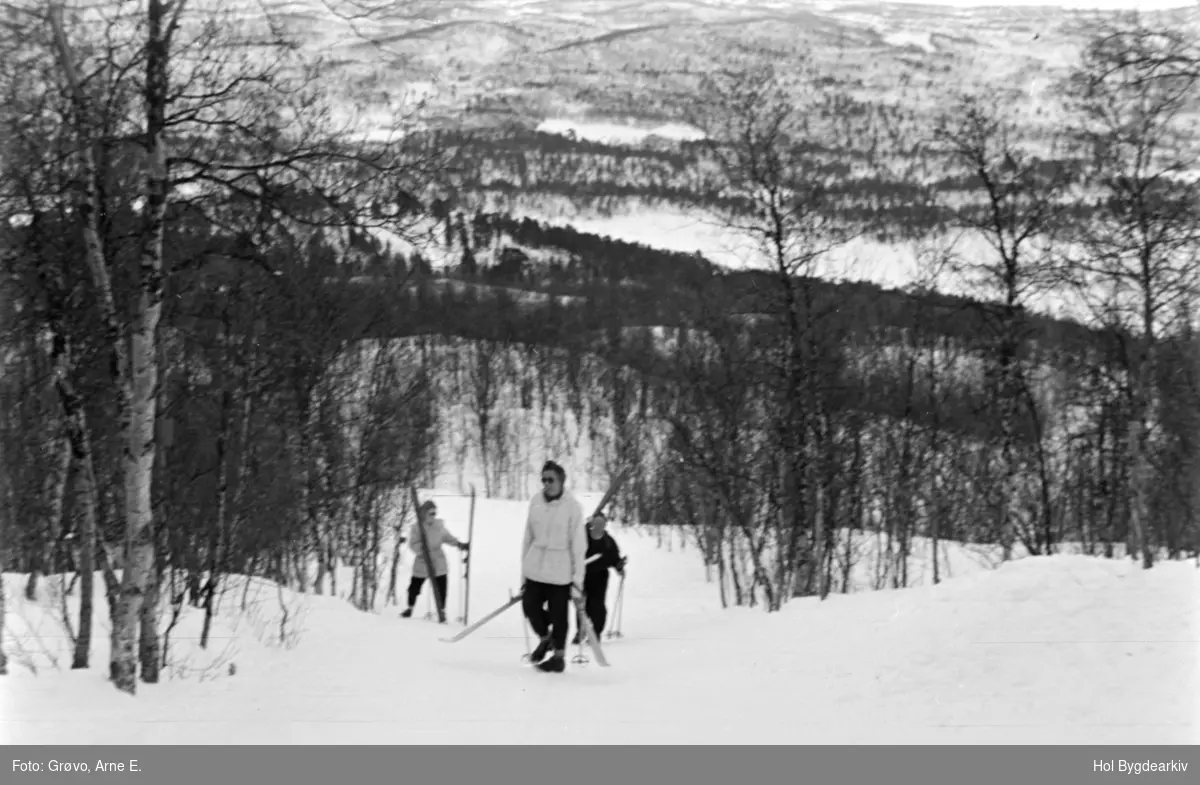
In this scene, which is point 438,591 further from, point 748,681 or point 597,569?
point 748,681

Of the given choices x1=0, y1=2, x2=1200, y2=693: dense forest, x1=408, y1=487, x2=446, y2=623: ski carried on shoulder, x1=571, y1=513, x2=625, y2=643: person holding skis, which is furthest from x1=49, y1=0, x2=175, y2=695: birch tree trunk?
x1=408, y1=487, x2=446, y2=623: ski carried on shoulder

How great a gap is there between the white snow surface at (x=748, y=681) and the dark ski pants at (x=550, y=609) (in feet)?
1.38

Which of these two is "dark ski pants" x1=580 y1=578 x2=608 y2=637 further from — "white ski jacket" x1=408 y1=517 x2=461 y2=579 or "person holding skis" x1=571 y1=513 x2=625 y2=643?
"white ski jacket" x1=408 y1=517 x2=461 y2=579

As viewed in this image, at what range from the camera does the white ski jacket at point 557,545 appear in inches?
378

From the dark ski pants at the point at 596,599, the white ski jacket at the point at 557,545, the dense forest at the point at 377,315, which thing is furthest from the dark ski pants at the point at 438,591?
the white ski jacket at the point at 557,545

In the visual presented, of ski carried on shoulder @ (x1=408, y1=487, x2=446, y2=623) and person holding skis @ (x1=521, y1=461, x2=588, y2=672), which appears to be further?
ski carried on shoulder @ (x1=408, y1=487, x2=446, y2=623)

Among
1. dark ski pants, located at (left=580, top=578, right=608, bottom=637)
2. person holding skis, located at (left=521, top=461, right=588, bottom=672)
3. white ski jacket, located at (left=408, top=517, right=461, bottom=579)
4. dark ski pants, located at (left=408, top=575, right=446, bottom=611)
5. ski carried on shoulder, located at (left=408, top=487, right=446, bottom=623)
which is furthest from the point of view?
dark ski pants, located at (left=408, top=575, right=446, bottom=611)

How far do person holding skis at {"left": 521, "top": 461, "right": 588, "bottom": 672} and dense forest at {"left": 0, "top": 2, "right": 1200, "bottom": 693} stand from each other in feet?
8.55

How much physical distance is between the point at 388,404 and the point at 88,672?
68.3 feet

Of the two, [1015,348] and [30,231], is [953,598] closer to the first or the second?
[30,231]

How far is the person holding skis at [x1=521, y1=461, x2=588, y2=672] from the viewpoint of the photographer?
959cm

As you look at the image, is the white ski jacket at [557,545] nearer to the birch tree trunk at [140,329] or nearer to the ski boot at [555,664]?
the ski boot at [555,664]

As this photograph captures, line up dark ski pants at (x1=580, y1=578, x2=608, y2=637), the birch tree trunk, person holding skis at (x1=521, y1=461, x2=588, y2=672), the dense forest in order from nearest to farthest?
the birch tree trunk
the dense forest
person holding skis at (x1=521, y1=461, x2=588, y2=672)
dark ski pants at (x1=580, y1=578, x2=608, y2=637)

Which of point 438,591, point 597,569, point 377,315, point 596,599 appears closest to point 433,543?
point 438,591
